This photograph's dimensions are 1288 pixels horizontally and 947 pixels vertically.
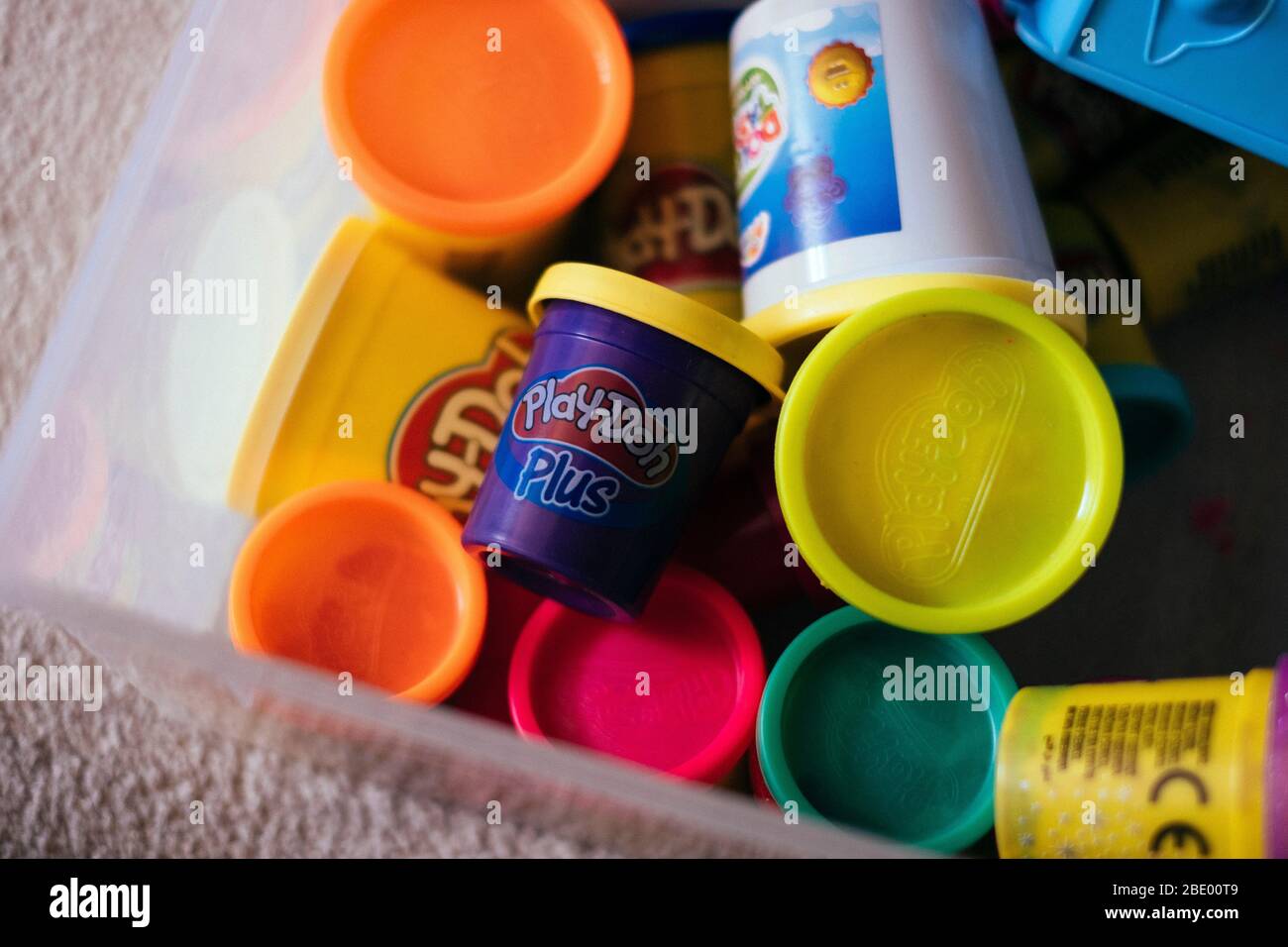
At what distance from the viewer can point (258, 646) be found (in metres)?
0.75

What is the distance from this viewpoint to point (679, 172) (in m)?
0.89

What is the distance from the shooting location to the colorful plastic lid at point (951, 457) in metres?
0.72

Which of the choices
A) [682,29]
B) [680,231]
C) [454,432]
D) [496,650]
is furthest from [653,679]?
[682,29]

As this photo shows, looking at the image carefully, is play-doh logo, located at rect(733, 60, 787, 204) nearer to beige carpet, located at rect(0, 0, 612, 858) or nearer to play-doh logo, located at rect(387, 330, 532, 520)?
play-doh logo, located at rect(387, 330, 532, 520)

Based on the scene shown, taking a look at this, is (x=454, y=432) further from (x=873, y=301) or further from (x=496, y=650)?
(x=873, y=301)

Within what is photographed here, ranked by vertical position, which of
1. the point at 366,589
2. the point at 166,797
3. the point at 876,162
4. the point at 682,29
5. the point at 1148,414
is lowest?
the point at 166,797

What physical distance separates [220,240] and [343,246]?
100mm

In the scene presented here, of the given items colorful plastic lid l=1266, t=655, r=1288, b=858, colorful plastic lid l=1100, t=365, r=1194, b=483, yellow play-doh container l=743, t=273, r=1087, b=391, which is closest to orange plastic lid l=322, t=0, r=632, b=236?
yellow play-doh container l=743, t=273, r=1087, b=391

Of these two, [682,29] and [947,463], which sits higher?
[682,29]

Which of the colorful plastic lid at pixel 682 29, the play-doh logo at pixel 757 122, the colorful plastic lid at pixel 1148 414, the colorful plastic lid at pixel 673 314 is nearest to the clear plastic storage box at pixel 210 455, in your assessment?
the colorful plastic lid at pixel 682 29

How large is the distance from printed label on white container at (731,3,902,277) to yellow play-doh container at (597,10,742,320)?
0.06 m

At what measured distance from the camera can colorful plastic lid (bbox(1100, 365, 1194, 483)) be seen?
32.5 inches

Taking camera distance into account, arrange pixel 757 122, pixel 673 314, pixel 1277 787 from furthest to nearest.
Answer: pixel 757 122, pixel 673 314, pixel 1277 787

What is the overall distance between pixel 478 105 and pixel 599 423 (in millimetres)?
282
